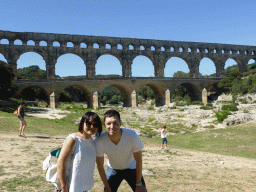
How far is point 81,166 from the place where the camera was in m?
2.32

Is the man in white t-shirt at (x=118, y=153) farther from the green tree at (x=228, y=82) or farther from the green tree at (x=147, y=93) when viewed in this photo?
the green tree at (x=147, y=93)

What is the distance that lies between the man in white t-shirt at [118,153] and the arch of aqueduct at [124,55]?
29677 mm

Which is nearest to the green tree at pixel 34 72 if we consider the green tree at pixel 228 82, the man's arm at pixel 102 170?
the green tree at pixel 228 82

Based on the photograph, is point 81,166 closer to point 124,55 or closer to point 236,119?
point 236,119

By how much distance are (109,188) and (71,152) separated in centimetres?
75

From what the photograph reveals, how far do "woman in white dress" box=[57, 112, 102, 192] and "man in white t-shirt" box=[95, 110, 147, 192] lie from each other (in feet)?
0.46

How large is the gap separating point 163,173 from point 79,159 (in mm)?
3816

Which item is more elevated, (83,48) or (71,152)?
(83,48)

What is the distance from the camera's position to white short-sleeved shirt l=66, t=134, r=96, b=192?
2295mm

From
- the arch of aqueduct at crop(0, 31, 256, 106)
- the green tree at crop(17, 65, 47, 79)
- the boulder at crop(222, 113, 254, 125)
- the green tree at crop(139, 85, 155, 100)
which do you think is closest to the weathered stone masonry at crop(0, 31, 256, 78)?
the arch of aqueduct at crop(0, 31, 256, 106)

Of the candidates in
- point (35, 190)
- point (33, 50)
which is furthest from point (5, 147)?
point (33, 50)

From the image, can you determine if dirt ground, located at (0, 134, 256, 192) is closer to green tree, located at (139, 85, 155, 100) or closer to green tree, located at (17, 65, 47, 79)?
green tree, located at (139, 85, 155, 100)

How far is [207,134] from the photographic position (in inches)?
568

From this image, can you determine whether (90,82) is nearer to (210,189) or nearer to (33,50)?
(33,50)
